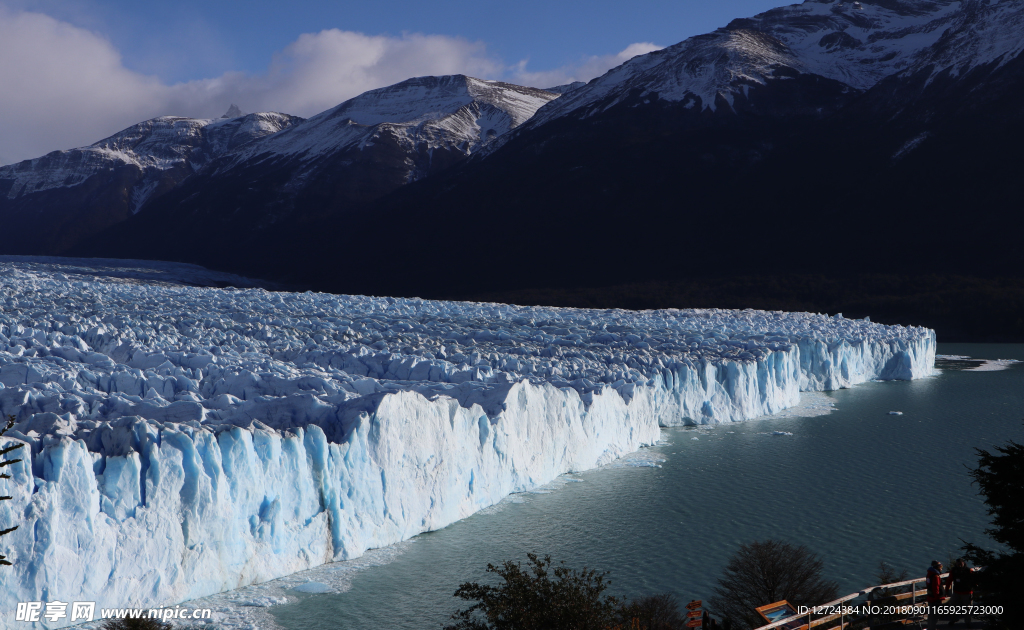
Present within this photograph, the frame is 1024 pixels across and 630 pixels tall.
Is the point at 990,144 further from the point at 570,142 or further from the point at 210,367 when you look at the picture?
the point at 210,367

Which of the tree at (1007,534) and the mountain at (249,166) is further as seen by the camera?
the mountain at (249,166)

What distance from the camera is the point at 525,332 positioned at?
25766mm

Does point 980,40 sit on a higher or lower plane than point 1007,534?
higher

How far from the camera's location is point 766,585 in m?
10.1

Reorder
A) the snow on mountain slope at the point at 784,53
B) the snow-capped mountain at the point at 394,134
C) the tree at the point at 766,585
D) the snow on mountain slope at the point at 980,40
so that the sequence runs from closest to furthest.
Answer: the tree at the point at 766,585 → the snow on mountain slope at the point at 980,40 → the snow on mountain slope at the point at 784,53 → the snow-capped mountain at the point at 394,134

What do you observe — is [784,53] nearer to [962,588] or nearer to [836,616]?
[962,588]

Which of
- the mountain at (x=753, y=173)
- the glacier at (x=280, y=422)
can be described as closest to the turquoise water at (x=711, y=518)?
the glacier at (x=280, y=422)

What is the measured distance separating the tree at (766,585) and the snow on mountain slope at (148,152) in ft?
529

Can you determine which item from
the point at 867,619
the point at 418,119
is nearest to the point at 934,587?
the point at 867,619

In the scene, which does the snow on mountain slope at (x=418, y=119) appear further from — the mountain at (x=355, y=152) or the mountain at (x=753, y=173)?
the mountain at (x=753, y=173)

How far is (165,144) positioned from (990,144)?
489 feet

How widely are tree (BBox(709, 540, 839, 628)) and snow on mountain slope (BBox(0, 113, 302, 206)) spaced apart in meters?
161

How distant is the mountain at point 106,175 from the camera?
142500mm

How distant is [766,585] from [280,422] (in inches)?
272
